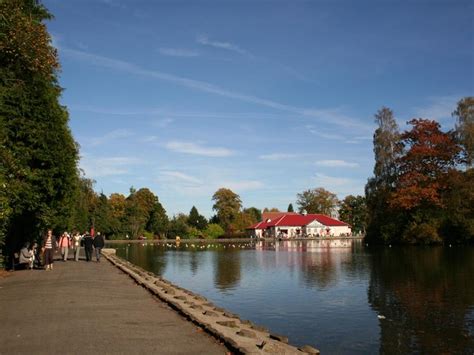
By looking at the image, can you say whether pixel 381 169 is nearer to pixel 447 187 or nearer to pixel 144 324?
pixel 447 187

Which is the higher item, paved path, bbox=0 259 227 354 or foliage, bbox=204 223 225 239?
foliage, bbox=204 223 225 239

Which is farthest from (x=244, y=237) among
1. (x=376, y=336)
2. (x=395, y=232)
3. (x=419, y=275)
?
(x=376, y=336)

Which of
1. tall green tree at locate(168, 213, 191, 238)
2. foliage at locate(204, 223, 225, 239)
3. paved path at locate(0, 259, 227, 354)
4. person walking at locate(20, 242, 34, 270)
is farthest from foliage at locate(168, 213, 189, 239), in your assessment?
paved path at locate(0, 259, 227, 354)

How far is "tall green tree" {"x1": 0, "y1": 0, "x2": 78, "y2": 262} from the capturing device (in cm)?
1828

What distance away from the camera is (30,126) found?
71.1ft

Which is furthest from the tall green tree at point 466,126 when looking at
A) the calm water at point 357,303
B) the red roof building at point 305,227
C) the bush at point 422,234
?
the red roof building at point 305,227

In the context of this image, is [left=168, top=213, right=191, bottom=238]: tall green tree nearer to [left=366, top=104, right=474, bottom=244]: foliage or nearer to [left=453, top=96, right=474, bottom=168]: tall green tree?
[left=366, top=104, right=474, bottom=244]: foliage

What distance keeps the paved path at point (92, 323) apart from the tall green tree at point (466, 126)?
5088 cm

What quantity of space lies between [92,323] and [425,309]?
10.6 m

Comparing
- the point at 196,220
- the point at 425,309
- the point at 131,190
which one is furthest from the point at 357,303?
the point at 196,220

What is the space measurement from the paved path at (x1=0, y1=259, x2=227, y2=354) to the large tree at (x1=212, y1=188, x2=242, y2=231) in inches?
4376

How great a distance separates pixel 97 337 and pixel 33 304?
466cm

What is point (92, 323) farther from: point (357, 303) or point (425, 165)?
point (425, 165)

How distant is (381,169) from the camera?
2474 inches
